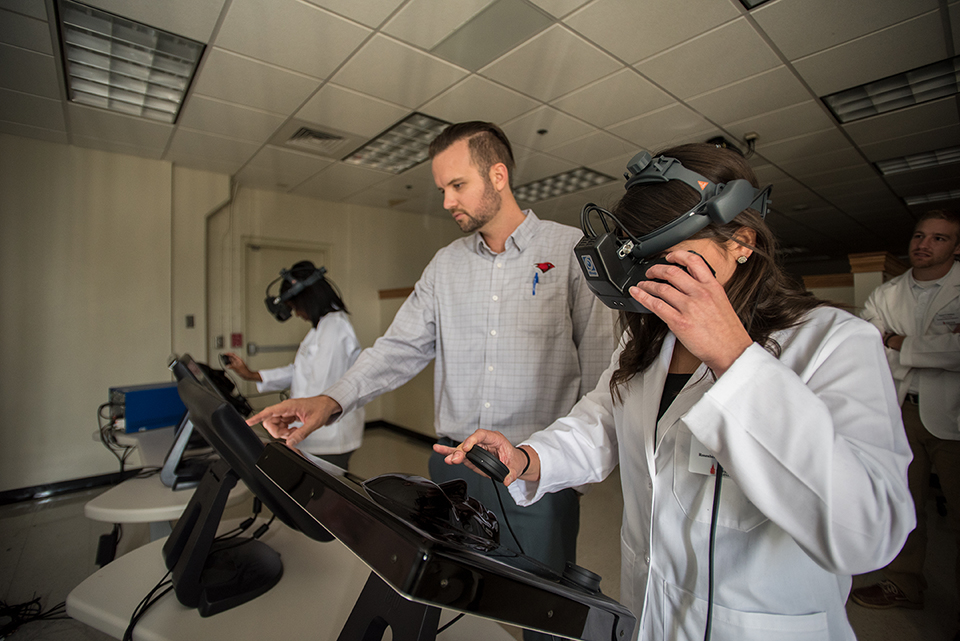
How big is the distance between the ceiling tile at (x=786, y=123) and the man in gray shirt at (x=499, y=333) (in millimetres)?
3054

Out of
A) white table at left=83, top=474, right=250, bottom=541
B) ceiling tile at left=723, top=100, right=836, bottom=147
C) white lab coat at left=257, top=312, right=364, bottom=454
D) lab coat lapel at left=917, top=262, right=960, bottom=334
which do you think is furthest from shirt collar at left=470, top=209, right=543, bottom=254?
ceiling tile at left=723, top=100, right=836, bottom=147

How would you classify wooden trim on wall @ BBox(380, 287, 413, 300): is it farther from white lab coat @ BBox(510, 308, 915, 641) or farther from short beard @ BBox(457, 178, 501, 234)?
white lab coat @ BBox(510, 308, 915, 641)

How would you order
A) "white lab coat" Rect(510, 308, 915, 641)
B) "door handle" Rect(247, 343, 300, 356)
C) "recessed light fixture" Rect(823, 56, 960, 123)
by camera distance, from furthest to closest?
"door handle" Rect(247, 343, 300, 356), "recessed light fixture" Rect(823, 56, 960, 123), "white lab coat" Rect(510, 308, 915, 641)

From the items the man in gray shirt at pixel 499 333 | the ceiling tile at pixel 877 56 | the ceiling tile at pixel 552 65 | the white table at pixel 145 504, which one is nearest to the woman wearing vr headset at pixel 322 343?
the white table at pixel 145 504

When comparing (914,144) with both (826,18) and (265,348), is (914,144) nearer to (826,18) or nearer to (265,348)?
(826,18)

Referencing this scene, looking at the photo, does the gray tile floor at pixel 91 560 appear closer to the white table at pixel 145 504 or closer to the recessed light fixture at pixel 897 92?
the white table at pixel 145 504

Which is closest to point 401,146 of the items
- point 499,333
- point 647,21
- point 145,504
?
point 647,21

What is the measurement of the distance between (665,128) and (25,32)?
4070 mm

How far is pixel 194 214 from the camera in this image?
4.50 meters

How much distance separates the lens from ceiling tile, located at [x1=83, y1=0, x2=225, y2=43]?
89.6 inches

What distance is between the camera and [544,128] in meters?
3.73

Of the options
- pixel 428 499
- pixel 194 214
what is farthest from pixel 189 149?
pixel 428 499

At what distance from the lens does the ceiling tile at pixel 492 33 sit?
2346 mm

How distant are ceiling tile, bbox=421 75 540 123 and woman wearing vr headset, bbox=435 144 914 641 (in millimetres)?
2650
